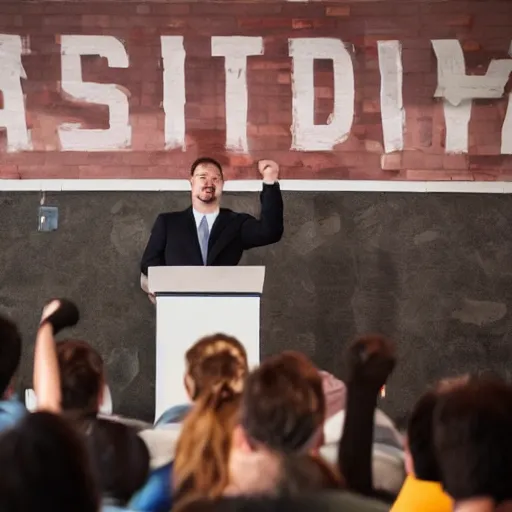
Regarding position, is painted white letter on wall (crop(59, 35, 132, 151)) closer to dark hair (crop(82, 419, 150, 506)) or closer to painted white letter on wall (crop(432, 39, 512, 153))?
painted white letter on wall (crop(432, 39, 512, 153))

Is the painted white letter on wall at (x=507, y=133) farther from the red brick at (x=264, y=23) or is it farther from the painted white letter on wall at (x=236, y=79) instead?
the painted white letter on wall at (x=236, y=79)

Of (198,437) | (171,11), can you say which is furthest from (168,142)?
→ (198,437)

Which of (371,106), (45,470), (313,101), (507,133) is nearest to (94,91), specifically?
(313,101)

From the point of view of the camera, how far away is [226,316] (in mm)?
3465

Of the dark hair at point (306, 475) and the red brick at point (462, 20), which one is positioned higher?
the red brick at point (462, 20)

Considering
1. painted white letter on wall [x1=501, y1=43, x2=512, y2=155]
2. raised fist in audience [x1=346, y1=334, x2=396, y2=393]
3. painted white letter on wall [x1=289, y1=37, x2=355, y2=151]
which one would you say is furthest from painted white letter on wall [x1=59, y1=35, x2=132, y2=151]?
raised fist in audience [x1=346, y1=334, x2=396, y2=393]

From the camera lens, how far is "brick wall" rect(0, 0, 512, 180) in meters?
5.00

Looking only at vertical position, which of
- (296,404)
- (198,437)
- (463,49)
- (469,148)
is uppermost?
(463,49)

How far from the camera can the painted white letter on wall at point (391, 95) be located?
16.4 ft

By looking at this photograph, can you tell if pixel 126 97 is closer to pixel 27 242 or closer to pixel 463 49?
pixel 27 242

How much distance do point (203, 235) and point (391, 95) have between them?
1.48 m

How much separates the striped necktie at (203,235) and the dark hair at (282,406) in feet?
8.03

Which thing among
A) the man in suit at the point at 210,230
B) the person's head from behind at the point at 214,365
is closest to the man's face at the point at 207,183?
the man in suit at the point at 210,230

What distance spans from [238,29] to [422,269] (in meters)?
1.63
